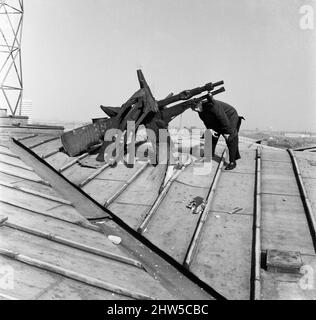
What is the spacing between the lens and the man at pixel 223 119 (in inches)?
346

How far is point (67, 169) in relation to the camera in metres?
9.11

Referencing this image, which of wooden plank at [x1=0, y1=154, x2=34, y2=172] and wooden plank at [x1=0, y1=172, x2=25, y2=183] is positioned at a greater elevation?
wooden plank at [x1=0, y1=154, x2=34, y2=172]

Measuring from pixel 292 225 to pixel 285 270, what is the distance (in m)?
1.45

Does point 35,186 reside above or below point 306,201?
above

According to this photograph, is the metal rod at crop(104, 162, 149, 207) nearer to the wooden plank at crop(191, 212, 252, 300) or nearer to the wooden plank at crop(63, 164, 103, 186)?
the wooden plank at crop(63, 164, 103, 186)

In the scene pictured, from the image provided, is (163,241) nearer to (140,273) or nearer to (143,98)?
(140,273)

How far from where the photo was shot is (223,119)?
880 centimetres

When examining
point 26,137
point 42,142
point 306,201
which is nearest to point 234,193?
point 306,201

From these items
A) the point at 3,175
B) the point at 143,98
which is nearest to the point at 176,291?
the point at 3,175

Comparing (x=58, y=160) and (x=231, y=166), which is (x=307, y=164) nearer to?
(x=231, y=166)

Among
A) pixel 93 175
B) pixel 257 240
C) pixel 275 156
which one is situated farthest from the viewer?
pixel 275 156

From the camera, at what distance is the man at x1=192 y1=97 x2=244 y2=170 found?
8.78 m

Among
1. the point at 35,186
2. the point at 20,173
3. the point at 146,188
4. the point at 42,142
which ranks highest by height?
the point at 42,142

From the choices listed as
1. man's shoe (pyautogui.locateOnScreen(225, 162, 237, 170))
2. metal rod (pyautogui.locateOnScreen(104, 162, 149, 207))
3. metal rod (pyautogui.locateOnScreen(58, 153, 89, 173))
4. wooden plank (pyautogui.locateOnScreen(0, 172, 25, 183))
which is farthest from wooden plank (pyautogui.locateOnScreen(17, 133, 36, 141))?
man's shoe (pyautogui.locateOnScreen(225, 162, 237, 170))
